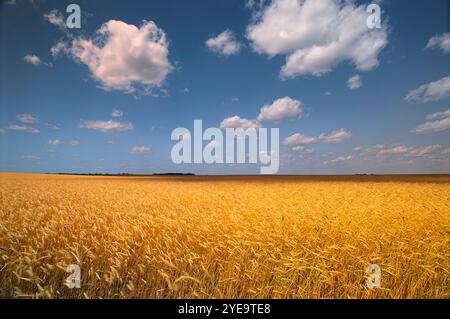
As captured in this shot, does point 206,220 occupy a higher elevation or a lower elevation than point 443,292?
higher

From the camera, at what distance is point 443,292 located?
3383mm

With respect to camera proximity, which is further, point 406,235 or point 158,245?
point 406,235

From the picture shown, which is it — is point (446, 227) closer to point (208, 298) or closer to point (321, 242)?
point (321, 242)

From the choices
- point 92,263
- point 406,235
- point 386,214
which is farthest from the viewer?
point 386,214

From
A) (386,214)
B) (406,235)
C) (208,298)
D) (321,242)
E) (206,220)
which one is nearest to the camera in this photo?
(208,298)

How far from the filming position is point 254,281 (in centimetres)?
353

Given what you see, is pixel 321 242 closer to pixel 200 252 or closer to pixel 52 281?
pixel 200 252

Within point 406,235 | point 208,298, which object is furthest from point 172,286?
point 406,235

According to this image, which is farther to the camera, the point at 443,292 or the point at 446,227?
the point at 446,227

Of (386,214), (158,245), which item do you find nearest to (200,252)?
(158,245)

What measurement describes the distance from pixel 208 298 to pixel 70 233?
12.4 ft

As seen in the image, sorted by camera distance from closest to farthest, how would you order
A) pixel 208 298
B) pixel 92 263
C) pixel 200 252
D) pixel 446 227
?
pixel 208 298
pixel 92 263
pixel 200 252
pixel 446 227
